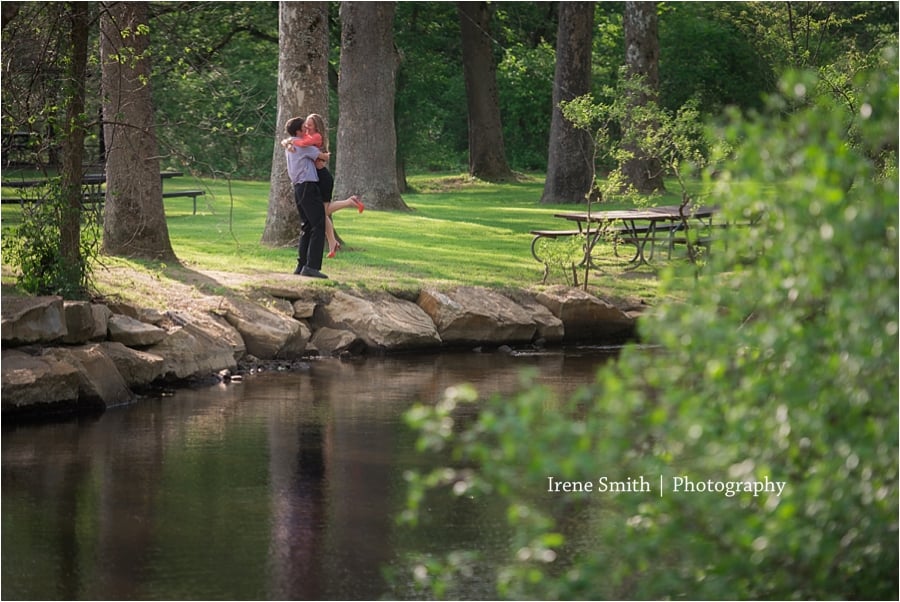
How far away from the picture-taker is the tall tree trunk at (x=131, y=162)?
16.4 metres

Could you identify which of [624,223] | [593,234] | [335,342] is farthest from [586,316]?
[335,342]

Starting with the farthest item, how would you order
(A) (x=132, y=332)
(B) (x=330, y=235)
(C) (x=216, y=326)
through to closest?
(B) (x=330, y=235)
(C) (x=216, y=326)
(A) (x=132, y=332)

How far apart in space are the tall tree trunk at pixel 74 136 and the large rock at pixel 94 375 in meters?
1.57

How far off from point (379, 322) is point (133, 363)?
141 inches

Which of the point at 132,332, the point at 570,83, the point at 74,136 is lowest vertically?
the point at 132,332

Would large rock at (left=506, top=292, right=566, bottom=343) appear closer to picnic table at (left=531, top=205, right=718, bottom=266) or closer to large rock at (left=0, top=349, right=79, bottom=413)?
picnic table at (left=531, top=205, right=718, bottom=266)

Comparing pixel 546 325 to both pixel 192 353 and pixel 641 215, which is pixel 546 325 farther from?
pixel 192 353

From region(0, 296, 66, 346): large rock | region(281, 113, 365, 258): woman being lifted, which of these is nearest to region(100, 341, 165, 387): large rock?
region(0, 296, 66, 346): large rock

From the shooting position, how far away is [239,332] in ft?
49.2

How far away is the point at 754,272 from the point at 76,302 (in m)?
8.83

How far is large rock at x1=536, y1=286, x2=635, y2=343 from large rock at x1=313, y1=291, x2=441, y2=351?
179 cm

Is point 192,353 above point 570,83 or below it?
below

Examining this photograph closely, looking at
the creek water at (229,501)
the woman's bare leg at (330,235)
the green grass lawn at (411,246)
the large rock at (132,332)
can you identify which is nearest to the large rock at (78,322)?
the large rock at (132,332)

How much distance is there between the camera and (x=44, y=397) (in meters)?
11.9
